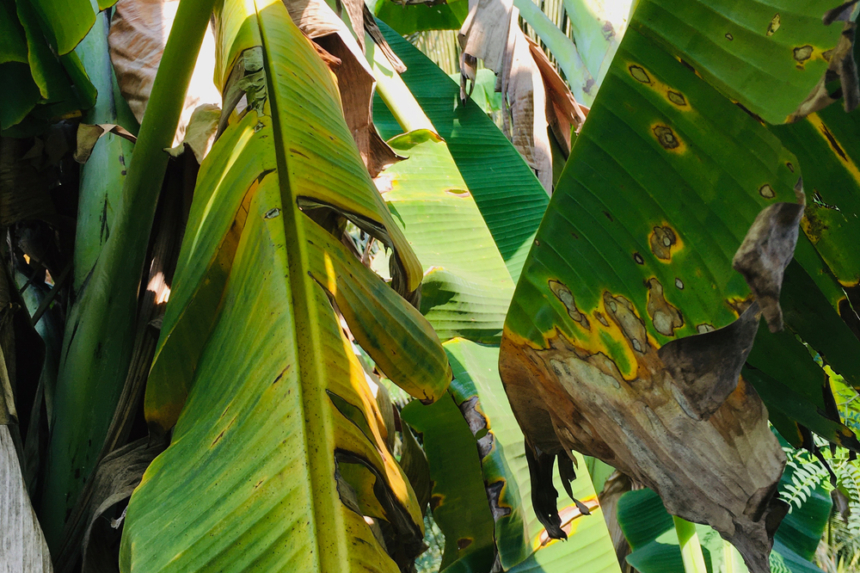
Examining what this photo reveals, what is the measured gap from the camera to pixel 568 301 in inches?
21.4

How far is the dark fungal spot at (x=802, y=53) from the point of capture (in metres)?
0.36

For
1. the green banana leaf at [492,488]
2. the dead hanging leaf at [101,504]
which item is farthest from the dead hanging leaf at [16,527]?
the green banana leaf at [492,488]

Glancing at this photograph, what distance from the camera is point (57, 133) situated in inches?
36.1

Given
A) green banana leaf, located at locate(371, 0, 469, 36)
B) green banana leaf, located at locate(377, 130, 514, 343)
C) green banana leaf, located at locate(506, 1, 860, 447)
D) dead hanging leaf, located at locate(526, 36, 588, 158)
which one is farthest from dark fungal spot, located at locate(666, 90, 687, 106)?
green banana leaf, located at locate(371, 0, 469, 36)

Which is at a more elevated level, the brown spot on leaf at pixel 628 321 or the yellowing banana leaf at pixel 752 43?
the yellowing banana leaf at pixel 752 43

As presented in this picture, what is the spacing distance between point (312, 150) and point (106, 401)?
41cm

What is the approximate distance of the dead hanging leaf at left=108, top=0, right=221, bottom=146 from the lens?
0.86 metres

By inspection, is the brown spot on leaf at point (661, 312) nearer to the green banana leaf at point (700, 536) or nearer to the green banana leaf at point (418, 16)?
the green banana leaf at point (700, 536)

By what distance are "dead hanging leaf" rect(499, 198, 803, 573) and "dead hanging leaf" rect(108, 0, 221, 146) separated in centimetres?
61

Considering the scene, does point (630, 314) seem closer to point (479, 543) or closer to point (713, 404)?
point (713, 404)

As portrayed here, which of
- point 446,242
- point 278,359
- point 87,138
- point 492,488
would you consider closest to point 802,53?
point 278,359

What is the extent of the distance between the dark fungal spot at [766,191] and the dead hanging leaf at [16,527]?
72cm

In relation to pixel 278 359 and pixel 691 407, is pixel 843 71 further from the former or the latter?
pixel 278 359

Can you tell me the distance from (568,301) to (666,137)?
17 cm
